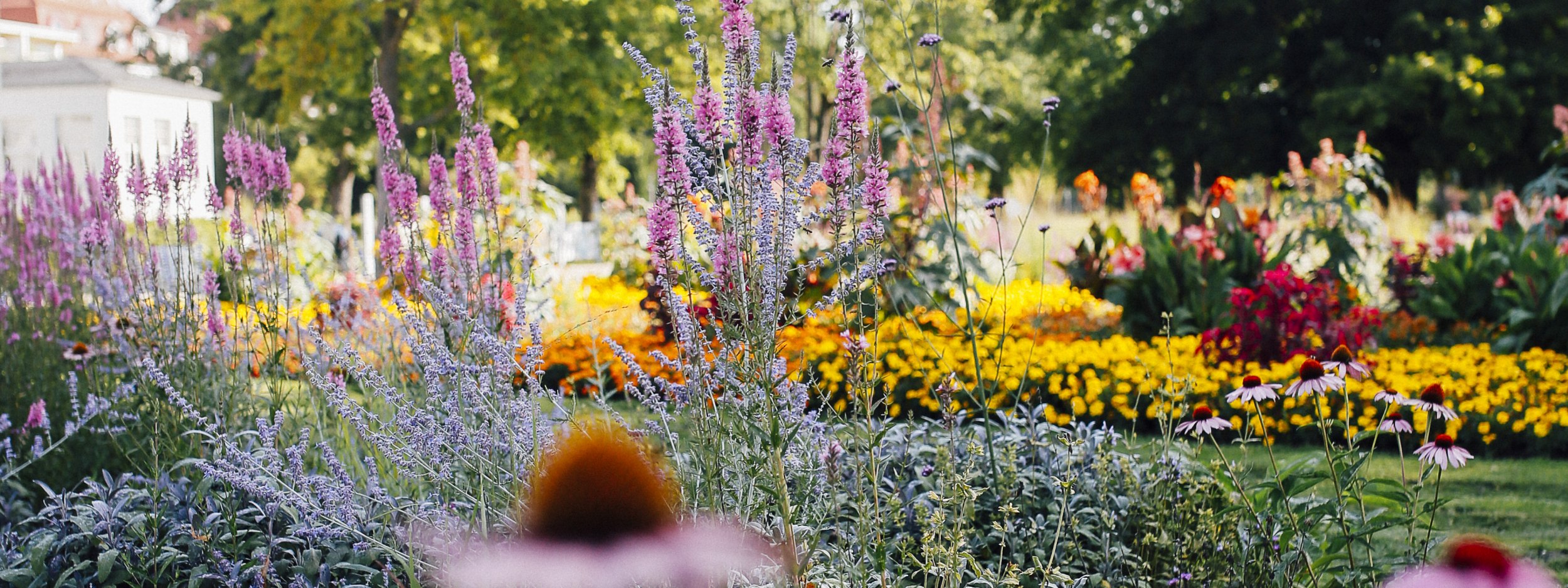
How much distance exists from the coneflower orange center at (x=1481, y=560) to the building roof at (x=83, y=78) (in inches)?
973

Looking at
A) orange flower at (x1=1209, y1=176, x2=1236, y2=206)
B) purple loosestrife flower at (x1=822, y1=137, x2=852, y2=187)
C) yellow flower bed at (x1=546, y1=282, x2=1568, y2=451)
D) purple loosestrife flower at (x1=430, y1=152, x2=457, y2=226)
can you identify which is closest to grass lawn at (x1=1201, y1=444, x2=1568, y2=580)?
yellow flower bed at (x1=546, y1=282, x2=1568, y2=451)

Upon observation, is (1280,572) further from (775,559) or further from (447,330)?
(447,330)

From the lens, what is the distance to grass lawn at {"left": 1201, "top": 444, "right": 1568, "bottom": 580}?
146 inches

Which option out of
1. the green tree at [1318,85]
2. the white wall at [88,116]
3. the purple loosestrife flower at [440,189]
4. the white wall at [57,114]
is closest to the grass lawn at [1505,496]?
the purple loosestrife flower at [440,189]

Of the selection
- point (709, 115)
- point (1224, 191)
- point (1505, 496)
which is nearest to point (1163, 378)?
point (1505, 496)

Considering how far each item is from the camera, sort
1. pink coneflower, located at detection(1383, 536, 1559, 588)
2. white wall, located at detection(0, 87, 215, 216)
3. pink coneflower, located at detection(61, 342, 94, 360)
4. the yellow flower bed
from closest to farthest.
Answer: pink coneflower, located at detection(1383, 536, 1559, 588) → pink coneflower, located at detection(61, 342, 94, 360) → the yellow flower bed → white wall, located at detection(0, 87, 215, 216)

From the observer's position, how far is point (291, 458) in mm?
2445

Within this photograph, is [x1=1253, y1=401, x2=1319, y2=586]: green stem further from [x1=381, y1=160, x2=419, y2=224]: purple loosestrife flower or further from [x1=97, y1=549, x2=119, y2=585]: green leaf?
[x1=97, y1=549, x2=119, y2=585]: green leaf

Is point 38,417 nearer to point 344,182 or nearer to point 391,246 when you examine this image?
point 391,246

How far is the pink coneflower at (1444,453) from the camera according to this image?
2.24 metres

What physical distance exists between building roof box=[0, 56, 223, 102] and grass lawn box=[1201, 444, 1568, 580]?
22.6 m

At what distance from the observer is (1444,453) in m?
2.26

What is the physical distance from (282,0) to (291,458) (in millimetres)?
11865

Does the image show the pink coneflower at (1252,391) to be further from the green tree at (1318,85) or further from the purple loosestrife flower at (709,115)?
the green tree at (1318,85)
